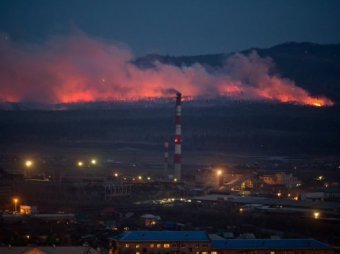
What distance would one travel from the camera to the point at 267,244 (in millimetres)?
19891

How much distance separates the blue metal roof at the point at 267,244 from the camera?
19719 millimetres

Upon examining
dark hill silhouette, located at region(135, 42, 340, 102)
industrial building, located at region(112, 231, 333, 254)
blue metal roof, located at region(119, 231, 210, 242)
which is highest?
dark hill silhouette, located at region(135, 42, 340, 102)

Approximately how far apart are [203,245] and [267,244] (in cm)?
128

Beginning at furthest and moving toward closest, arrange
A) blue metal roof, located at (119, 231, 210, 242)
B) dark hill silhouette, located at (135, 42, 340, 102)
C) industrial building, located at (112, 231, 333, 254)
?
dark hill silhouette, located at (135, 42, 340, 102) → blue metal roof, located at (119, 231, 210, 242) → industrial building, located at (112, 231, 333, 254)

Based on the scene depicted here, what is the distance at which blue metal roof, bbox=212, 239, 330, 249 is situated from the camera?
19.7 m

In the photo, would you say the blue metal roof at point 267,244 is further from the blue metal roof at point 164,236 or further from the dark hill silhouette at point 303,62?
the dark hill silhouette at point 303,62

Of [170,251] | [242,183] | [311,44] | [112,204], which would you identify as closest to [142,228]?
[170,251]

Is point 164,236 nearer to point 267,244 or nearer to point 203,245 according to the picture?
point 203,245

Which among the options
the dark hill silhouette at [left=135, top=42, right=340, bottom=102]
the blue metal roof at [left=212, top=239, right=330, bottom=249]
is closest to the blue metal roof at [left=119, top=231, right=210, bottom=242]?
the blue metal roof at [left=212, top=239, right=330, bottom=249]

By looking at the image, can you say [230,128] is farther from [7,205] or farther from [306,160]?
[7,205]

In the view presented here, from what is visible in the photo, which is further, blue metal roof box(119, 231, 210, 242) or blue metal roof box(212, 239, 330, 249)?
blue metal roof box(119, 231, 210, 242)

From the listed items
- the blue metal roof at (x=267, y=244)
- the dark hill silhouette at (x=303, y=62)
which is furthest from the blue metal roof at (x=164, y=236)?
the dark hill silhouette at (x=303, y=62)

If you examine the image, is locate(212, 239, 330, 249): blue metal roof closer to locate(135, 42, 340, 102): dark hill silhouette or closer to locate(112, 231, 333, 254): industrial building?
locate(112, 231, 333, 254): industrial building

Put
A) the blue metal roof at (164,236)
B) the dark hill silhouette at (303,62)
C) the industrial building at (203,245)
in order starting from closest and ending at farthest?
the industrial building at (203,245), the blue metal roof at (164,236), the dark hill silhouette at (303,62)
